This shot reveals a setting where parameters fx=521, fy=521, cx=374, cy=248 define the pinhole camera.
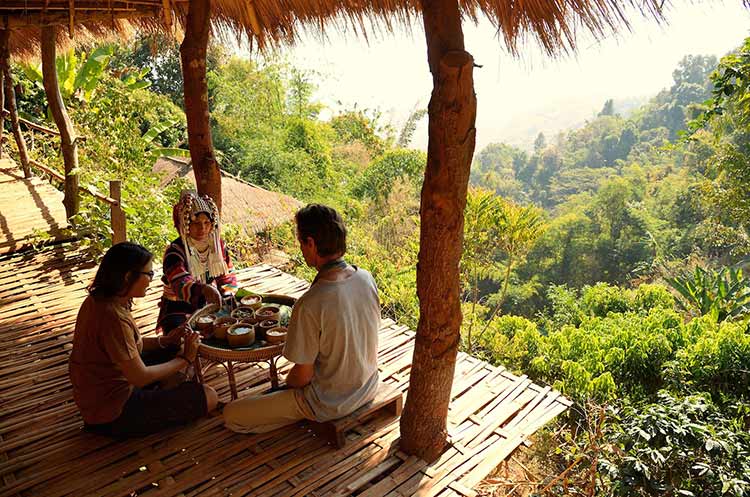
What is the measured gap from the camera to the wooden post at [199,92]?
329cm

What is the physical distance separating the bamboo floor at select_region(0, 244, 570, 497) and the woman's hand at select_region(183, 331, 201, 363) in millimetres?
367

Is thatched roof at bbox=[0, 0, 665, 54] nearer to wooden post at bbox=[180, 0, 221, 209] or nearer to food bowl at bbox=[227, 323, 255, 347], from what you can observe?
wooden post at bbox=[180, 0, 221, 209]

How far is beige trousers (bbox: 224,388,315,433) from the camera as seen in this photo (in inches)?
89.2

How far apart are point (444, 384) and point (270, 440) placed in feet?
2.78

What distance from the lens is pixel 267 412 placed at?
7.54 feet

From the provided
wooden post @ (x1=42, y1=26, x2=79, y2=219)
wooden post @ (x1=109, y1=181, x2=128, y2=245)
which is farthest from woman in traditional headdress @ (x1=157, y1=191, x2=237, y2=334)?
wooden post @ (x1=42, y1=26, x2=79, y2=219)

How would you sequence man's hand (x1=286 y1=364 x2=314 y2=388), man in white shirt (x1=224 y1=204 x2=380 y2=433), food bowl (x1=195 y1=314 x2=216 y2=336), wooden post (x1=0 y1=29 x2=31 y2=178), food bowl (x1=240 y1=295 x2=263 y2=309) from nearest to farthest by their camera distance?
man in white shirt (x1=224 y1=204 x2=380 y2=433), man's hand (x1=286 y1=364 x2=314 y2=388), food bowl (x1=195 y1=314 x2=216 y2=336), food bowl (x1=240 y1=295 x2=263 y2=309), wooden post (x1=0 y1=29 x2=31 y2=178)

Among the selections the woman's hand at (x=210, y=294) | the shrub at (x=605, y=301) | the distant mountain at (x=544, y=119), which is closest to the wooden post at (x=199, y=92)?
the woman's hand at (x=210, y=294)

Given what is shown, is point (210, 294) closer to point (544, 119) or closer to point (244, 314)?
point (244, 314)

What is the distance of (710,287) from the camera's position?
9453 mm

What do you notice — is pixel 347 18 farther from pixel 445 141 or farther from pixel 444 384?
pixel 444 384

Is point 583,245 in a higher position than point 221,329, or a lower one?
lower

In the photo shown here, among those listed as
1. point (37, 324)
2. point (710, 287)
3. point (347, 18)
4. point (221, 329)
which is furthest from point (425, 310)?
point (710, 287)

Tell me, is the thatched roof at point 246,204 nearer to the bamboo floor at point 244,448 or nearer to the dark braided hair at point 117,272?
the bamboo floor at point 244,448
